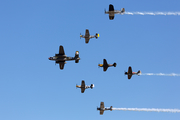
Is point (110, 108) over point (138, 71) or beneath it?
beneath

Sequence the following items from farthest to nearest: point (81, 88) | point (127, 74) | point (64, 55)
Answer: point (81, 88), point (127, 74), point (64, 55)

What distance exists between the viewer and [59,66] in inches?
2808

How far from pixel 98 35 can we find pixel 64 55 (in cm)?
2337

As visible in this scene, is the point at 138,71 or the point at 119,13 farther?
the point at 138,71

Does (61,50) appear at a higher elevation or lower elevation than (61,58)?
higher

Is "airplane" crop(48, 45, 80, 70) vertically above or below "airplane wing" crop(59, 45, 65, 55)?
below

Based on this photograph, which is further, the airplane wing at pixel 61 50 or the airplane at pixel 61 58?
the airplane at pixel 61 58

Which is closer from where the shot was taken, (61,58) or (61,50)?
(61,50)

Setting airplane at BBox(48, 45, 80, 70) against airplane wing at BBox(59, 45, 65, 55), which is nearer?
airplane wing at BBox(59, 45, 65, 55)

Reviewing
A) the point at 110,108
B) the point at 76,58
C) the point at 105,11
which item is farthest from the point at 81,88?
the point at 105,11

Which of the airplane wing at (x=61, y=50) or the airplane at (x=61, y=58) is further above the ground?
the airplane wing at (x=61, y=50)

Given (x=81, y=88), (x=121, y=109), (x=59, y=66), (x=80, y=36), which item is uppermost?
(x=80, y=36)

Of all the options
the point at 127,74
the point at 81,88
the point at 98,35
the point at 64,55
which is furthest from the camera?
Answer: the point at 98,35

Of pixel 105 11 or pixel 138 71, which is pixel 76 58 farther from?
pixel 138 71
